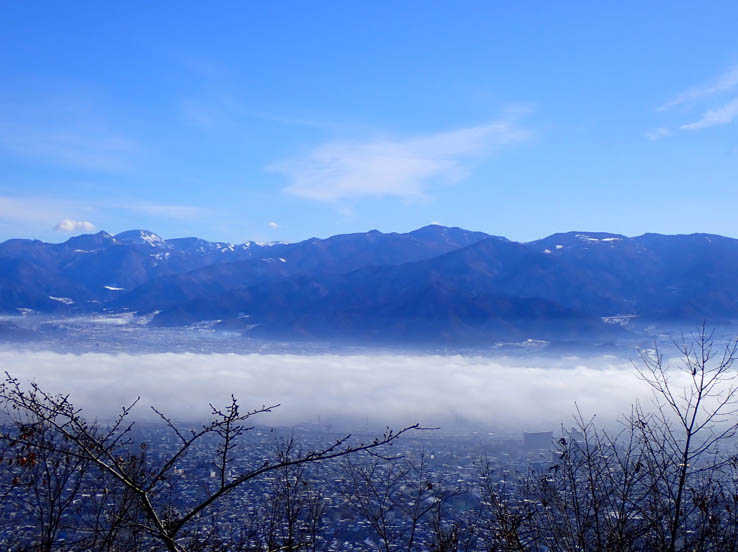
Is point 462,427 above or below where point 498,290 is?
below

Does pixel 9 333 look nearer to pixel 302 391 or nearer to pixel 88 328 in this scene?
pixel 88 328

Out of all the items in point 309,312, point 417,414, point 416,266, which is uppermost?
point 416,266

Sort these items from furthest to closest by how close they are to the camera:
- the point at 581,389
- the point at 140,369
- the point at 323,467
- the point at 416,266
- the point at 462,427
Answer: the point at 416,266 → the point at 140,369 → the point at 581,389 → the point at 462,427 → the point at 323,467

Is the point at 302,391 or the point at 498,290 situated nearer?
the point at 302,391

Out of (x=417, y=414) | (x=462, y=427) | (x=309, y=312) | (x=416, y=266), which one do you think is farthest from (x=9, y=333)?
(x=462, y=427)

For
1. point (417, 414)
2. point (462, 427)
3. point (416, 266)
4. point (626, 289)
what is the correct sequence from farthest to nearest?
point (416, 266)
point (626, 289)
point (417, 414)
point (462, 427)

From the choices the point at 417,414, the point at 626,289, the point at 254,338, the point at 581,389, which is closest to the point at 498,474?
the point at 417,414

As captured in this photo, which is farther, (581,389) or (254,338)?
(254,338)

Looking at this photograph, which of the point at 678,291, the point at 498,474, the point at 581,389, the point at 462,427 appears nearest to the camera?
the point at 498,474

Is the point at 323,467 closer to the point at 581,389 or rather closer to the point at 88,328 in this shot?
the point at 581,389
